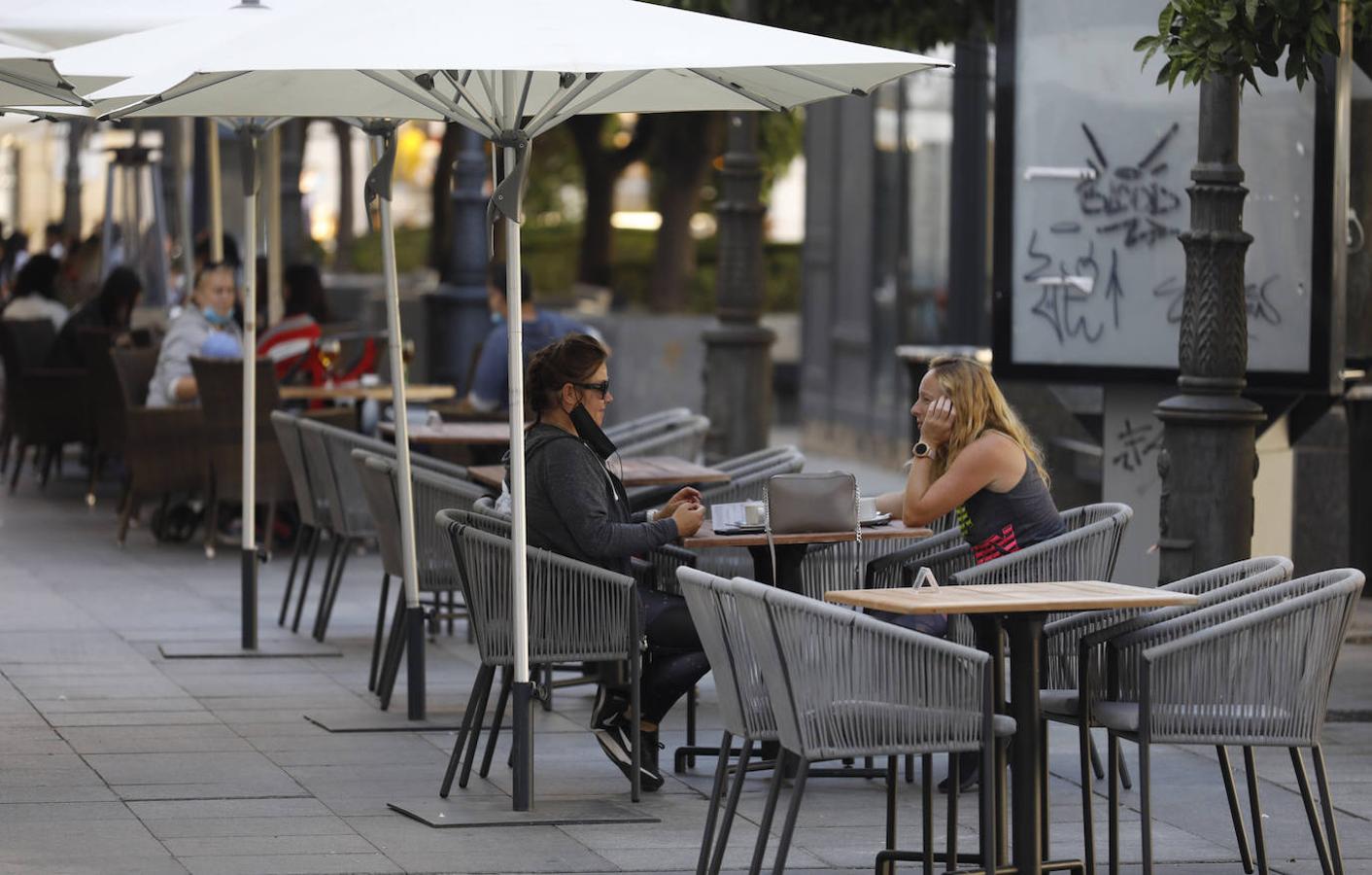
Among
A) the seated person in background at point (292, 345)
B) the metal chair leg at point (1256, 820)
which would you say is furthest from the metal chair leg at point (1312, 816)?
the seated person in background at point (292, 345)

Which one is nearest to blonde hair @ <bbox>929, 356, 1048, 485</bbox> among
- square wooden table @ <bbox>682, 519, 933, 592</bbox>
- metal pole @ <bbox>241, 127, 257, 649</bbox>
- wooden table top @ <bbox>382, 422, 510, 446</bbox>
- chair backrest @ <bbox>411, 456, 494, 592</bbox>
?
square wooden table @ <bbox>682, 519, 933, 592</bbox>

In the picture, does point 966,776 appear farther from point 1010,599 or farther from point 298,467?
point 298,467

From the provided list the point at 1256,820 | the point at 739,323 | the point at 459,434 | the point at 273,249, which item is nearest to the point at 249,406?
the point at 459,434

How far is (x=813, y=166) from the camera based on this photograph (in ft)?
69.7

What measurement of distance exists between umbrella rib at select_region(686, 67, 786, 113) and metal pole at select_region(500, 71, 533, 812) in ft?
2.12

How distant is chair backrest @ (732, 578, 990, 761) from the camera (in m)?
5.38

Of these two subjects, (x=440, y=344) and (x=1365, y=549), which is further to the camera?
(x=440, y=344)

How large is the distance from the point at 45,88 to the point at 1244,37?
158 inches

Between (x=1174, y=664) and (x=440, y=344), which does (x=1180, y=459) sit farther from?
(x=440, y=344)

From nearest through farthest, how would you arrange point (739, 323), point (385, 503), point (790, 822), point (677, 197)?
point (790, 822) → point (385, 503) → point (739, 323) → point (677, 197)

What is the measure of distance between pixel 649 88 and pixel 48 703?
3.22m

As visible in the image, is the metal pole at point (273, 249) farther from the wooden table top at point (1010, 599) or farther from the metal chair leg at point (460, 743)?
the wooden table top at point (1010, 599)

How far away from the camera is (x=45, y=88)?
313 inches

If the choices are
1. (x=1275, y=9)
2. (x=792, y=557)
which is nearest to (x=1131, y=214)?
(x=1275, y=9)
